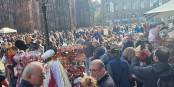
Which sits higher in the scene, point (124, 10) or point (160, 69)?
point (124, 10)

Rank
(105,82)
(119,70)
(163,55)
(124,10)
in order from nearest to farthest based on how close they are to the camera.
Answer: (105,82) → (163,55) → (119,70) → (124,10)

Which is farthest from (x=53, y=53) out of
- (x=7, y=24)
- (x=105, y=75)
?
(x=7, y=24)

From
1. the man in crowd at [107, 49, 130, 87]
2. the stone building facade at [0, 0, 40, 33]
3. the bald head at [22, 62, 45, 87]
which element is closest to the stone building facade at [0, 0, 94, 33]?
the stone building facade at [0, 0, 40, 33]

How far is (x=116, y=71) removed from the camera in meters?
3.82

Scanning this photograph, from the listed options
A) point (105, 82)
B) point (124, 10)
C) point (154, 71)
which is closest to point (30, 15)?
point (105, 82)

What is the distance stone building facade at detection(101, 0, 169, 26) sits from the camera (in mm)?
57938

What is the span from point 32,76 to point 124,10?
62203mm

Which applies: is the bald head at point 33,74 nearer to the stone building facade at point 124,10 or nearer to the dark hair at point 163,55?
the dark hair at point 163,55

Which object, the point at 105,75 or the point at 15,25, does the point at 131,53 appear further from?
the point at 15,25

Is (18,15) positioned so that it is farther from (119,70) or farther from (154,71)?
(154,71)

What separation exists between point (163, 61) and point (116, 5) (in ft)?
207

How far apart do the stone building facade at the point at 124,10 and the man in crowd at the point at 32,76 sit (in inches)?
2210

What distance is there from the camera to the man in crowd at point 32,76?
238 cm

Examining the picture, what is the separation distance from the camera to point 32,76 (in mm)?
2424
